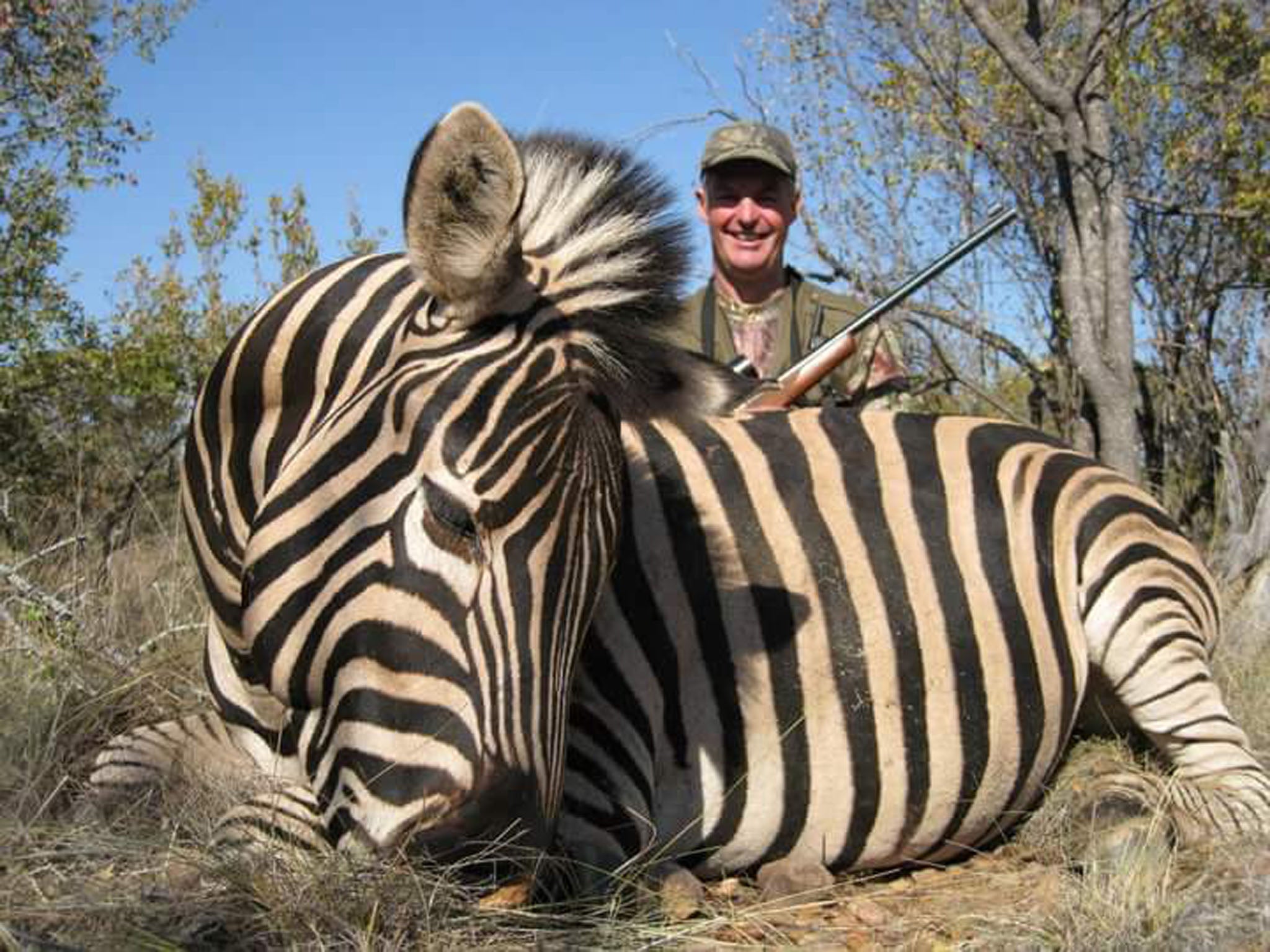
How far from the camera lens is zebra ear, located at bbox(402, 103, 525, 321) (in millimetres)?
2148

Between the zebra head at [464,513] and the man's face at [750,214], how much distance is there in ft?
9.90

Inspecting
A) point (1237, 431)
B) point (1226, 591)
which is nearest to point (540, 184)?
point (1226, 591)

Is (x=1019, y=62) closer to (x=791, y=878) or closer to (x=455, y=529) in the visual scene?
(x=791, y=878)

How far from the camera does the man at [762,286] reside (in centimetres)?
543

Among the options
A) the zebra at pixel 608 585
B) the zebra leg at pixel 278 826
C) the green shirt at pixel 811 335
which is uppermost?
→ the green shirt at pixel 811 335

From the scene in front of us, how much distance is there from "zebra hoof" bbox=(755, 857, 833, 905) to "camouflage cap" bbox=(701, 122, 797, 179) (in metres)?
3.22

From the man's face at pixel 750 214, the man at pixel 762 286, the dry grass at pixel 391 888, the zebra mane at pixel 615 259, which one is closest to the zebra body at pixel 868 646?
the dry grass at pixel 391 888

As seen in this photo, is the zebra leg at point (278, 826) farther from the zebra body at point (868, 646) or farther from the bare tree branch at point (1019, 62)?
the bare tree branch at point (1019, 62)

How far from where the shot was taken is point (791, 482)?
345 centimetres

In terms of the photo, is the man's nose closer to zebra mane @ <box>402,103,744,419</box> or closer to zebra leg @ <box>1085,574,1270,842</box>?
zebra leg @ <box>1085,574,1270,842</box>

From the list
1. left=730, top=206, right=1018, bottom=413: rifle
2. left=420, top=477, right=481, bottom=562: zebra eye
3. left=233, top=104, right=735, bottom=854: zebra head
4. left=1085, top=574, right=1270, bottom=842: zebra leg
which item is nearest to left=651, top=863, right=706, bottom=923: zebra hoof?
left=233, top=104, right=735, bottom=854: zebra head

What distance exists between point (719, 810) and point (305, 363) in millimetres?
1485

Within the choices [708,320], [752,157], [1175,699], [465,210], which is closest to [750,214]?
[752,157]

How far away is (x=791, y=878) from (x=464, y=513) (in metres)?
1.52
